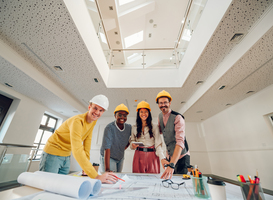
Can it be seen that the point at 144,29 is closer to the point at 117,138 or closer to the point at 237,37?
the point at 237,37

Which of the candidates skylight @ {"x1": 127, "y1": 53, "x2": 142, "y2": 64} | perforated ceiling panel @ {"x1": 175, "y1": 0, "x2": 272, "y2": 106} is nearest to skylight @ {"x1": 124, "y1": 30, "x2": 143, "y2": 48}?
skylight @ {"x1": 127, "y1": 53, "x2": 142, "y2": 64}

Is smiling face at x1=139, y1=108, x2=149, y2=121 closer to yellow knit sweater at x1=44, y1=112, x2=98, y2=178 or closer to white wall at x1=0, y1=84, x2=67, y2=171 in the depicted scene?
yellow knit sweater at x1=44, y1=112, x2=98, y2=178

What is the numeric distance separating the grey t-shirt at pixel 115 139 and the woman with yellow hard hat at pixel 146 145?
5.4 inches

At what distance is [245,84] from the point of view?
8.96ft

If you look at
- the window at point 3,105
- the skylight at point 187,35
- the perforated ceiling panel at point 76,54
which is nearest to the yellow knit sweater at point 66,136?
the perforated ceiling panel at point 76,54

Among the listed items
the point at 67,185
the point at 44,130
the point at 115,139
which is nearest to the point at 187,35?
the point at 115,139

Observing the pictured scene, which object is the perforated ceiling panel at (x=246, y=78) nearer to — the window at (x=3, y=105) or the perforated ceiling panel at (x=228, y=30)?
the perforated ceiling panel at (x=228, y=30)

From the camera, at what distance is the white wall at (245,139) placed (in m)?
2.90

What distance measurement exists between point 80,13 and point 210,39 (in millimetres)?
2069

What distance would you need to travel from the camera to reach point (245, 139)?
347cm

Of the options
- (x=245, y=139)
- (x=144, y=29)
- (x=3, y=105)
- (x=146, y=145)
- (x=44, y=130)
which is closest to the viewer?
(x=146, y=145)

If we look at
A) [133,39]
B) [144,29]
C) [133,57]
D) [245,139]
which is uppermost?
[144,29]

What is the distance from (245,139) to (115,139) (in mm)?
3982

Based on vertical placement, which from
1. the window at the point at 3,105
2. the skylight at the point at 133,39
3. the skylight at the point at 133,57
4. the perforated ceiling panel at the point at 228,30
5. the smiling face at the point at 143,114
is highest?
the skylight at the point at 133,39
